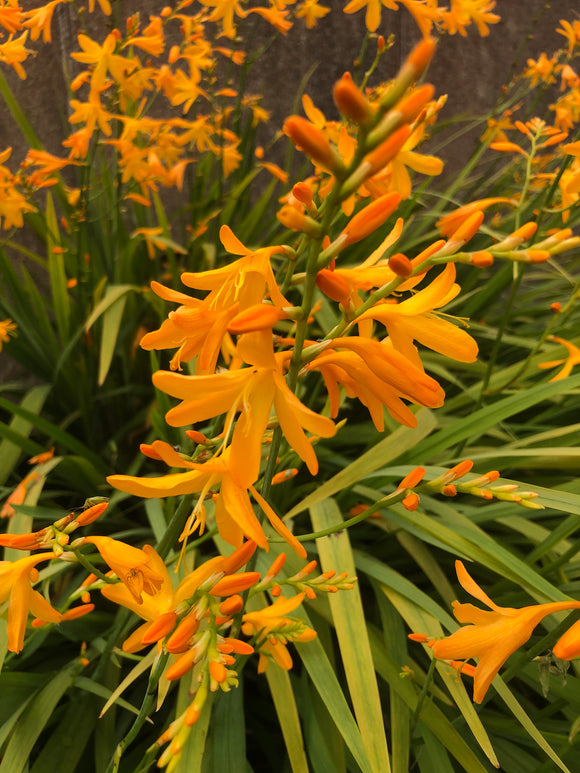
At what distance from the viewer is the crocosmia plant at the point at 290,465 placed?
474mm

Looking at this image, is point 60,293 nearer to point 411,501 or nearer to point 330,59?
point 411,501

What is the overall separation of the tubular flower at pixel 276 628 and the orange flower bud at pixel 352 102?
496mm

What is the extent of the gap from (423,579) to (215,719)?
1.82 feet

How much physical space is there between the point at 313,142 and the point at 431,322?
7.9 inches

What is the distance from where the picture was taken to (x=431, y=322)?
51 cm

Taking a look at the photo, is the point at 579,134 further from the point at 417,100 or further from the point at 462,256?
the point at 417,100

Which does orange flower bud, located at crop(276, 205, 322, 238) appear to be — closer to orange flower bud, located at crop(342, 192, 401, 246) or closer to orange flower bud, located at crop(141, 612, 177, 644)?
orange flower bud, located at crop(342, 192, 401, 246)

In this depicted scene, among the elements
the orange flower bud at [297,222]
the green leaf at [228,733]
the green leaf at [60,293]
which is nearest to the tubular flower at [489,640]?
the orange flower bud at [297,222]

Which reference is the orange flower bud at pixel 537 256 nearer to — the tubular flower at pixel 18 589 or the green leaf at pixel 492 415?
the tubular flower at pixel 18 589

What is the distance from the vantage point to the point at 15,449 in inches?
53.2

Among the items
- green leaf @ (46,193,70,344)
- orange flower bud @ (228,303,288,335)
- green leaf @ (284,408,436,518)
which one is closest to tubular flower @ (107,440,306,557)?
orange flower bud @ (228,303,288,335)

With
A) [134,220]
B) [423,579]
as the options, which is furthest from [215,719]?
[134,220]

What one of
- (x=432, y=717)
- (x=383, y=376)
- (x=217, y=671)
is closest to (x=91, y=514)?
(x=217, y=671)

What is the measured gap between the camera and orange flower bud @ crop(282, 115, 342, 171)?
38 cm
